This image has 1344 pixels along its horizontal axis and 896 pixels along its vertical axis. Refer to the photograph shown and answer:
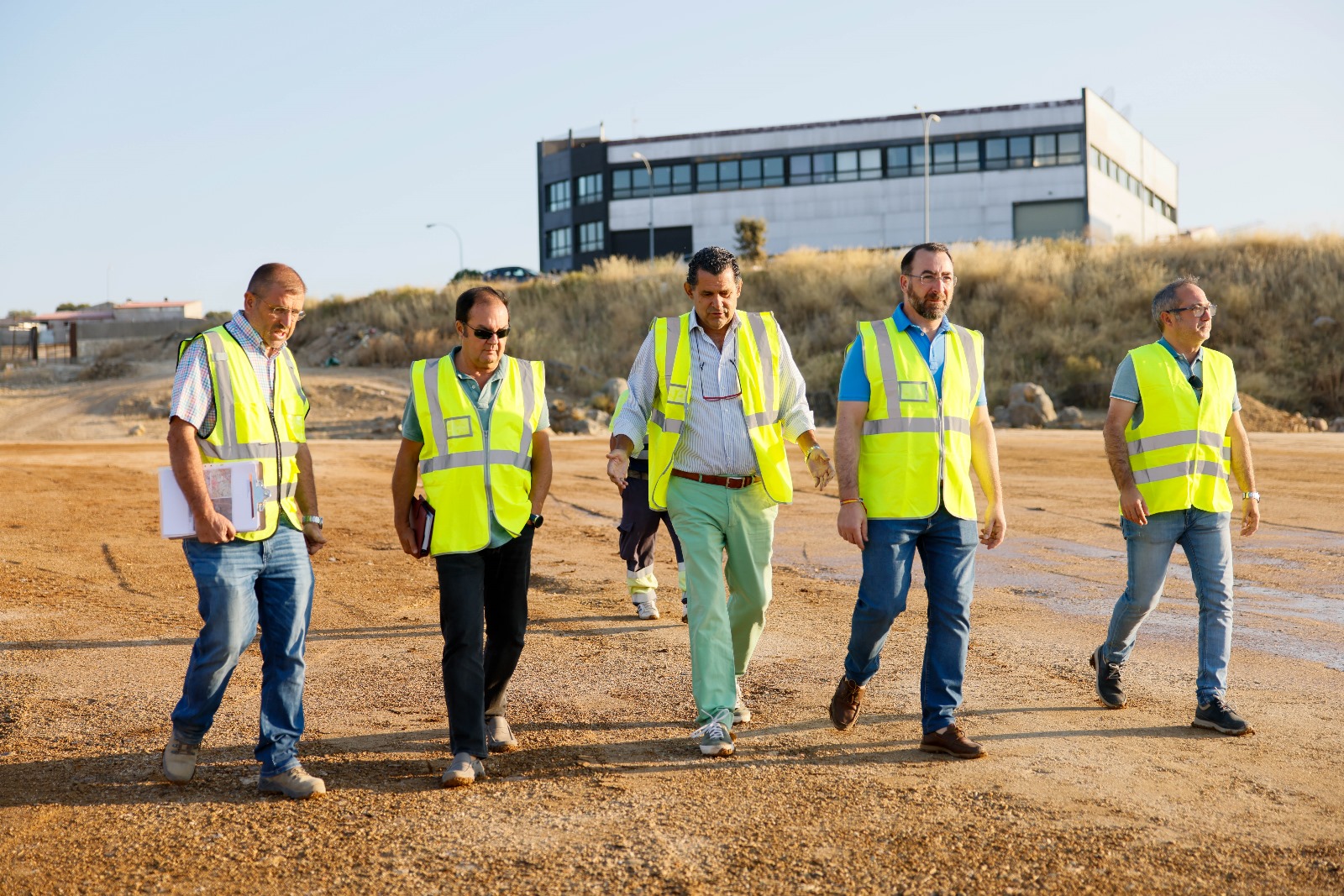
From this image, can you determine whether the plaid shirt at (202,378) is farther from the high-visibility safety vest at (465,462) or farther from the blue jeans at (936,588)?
the blue jeans at (936,588)

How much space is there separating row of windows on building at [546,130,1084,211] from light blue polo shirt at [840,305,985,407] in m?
56.1

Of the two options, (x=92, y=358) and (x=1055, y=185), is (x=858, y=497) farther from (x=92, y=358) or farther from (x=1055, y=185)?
(x=1055, y=185)

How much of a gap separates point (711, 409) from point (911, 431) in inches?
33.8

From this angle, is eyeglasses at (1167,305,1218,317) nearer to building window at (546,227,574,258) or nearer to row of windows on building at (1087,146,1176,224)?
row of windows on building at (1087,146,1176,224)

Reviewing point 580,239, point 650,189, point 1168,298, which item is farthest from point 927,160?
point 1168,298

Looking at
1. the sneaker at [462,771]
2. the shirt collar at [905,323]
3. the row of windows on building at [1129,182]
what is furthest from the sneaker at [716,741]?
the row of windows on building at [1129,182]

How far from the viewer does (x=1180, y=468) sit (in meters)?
5.61

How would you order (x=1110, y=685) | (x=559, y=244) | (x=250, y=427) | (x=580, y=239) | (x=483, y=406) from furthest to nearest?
(x=559, y=244)
(x=580, y=239)
(x=1110, y=685)
(x=483, y=406)
(x=250, y=427)

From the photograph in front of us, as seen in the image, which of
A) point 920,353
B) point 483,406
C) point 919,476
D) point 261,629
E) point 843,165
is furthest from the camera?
point 843,165

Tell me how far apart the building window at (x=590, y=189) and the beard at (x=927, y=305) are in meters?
62.7

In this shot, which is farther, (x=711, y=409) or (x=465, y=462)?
(x=711, y=409)

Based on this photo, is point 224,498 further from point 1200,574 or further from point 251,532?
point 1200,574

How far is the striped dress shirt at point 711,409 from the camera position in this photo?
5.34m

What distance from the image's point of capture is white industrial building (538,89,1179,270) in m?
57.7
